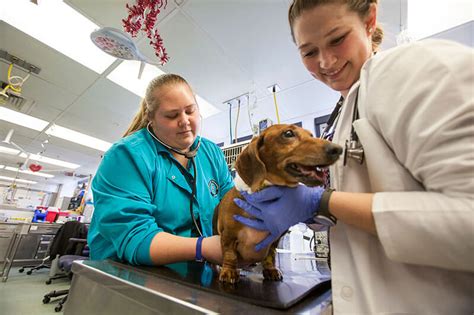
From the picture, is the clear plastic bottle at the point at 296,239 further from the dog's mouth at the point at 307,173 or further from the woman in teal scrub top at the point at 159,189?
the dog's mouth at the point at 307,173

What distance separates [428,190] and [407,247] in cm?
13

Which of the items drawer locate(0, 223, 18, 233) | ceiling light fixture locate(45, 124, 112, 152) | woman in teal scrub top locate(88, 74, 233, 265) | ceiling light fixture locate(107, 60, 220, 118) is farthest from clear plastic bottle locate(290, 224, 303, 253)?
drawer locate(0, 223, 18, 233)

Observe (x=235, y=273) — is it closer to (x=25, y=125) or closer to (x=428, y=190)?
(x=428, y=190)

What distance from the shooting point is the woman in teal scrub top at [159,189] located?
84cm

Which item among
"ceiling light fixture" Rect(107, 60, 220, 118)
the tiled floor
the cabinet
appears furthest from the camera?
the cabinet

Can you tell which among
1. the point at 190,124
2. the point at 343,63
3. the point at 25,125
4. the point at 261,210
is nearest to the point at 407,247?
the point at 261,210

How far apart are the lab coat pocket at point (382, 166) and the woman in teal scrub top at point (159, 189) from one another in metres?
0.58

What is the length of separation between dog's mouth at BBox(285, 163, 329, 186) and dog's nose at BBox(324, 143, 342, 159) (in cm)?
7

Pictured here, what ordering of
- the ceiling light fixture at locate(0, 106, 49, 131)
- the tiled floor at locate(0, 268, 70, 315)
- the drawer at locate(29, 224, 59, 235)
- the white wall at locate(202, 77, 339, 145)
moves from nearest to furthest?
Result: the tiled floor at locate(0, 268, 70, 315) < the white wall at locate(202, 77, 339, 145) < the ceiling light fixture at locate(0, 106, 49, 131) < the drawer at locate(29, 224, 59, 235)

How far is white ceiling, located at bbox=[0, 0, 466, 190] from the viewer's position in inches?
76.9

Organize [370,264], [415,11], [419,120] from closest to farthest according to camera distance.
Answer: [419,120] < [370,264] < [415,11]

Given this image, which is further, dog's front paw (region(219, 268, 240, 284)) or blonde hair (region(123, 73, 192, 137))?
blonde hair (region(123, 73, 192, 137))

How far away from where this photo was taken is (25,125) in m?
5.02

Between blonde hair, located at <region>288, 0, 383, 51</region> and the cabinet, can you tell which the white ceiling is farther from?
the cabinet
